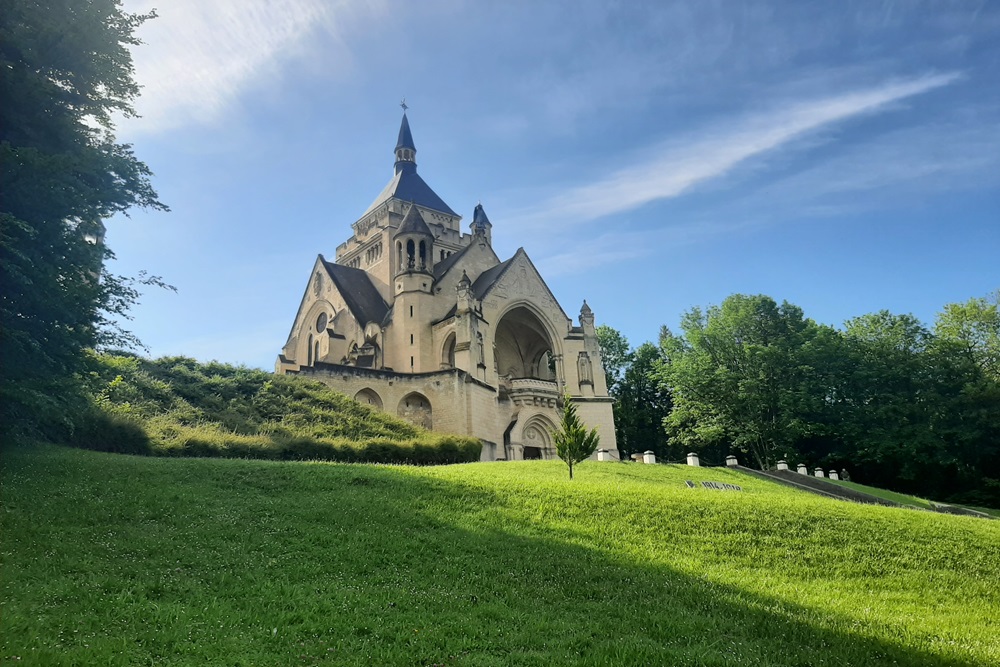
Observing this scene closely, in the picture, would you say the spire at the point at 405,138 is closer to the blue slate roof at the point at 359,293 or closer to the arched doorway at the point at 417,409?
the blue slate roof at the point at 359,293

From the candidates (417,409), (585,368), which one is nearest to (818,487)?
(585,368)

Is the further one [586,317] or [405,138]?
[405,138]

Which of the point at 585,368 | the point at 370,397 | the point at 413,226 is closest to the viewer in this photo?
the point at 370,397

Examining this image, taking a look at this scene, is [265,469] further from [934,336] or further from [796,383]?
[934,336]

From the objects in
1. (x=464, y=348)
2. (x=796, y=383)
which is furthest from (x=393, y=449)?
(x=796, y=383)

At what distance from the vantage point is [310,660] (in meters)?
6.71

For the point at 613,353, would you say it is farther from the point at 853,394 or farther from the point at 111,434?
the point at 111,434

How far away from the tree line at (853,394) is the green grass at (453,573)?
81.1ft

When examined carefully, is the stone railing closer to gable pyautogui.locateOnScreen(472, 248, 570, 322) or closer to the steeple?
gable pyautogui.locateOnScreen(472, 248, 570, 322)

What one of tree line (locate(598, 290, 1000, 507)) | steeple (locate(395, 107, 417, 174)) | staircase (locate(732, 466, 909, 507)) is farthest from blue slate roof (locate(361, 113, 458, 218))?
staircase (locate(732, 466, 909, 507))

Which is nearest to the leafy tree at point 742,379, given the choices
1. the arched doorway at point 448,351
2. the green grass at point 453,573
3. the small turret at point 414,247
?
the arched doorway at point 448,351

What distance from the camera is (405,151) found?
184ft

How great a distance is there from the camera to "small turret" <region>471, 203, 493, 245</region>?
45.9 metres

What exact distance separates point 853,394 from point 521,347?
61.5ft
